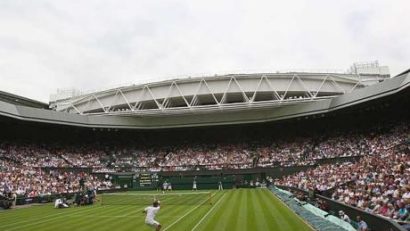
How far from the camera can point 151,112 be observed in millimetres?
57688

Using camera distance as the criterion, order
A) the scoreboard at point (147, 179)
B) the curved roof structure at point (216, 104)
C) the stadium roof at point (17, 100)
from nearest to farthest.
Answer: the curved roof structure at point (216, 104) < the stadium roof at point (17, 100) < the scoreboard at point (147, 179)

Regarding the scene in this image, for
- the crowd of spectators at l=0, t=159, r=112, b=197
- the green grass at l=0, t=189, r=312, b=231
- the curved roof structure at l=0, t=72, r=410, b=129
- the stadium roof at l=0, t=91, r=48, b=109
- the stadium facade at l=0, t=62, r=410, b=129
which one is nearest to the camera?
the green grass at l=0, t=189, r=312, b=231

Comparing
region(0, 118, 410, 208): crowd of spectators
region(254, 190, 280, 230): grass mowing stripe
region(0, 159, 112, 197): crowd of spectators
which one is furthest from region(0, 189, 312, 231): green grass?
region(0, 159, 112, 197): crowd of spectators

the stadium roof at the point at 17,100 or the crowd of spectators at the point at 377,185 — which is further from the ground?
the stadium roof at the point at 17,100

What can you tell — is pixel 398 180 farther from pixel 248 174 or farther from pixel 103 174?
pixel 103 174

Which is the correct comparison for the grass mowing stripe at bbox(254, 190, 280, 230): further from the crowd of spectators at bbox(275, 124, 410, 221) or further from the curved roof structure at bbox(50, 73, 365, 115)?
the curved roof structure at bbox(50, 73, 365, 115)

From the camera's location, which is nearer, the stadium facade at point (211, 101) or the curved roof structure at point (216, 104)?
the curved roof structure at point (216, 104)

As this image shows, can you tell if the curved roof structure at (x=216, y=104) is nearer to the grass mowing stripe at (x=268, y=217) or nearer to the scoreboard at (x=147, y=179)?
the scoreboard at (x=147, y=179)

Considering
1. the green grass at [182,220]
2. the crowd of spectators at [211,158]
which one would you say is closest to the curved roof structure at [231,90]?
the crowd of spectators at [211,158]

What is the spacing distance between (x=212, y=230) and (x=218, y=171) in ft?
130

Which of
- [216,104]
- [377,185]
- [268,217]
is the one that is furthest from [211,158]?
[377,185]

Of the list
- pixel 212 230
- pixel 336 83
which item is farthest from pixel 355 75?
pixel 212 230

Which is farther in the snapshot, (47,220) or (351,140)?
(351,140)

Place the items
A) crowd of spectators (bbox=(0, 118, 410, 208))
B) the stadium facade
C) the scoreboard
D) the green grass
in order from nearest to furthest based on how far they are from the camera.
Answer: the green grass → crowd of spectators (bbox=(0, 118, 410, 208)) → the stadium facade → the scoreboard
